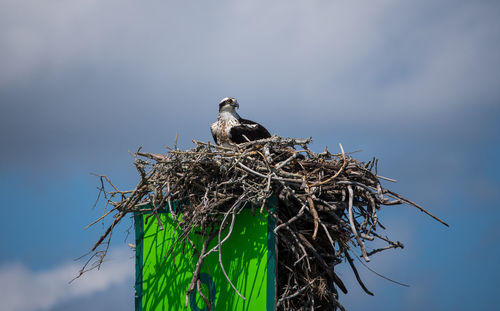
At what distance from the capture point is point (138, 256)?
8.01 m

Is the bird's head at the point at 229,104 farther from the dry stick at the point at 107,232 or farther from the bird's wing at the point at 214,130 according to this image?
the dry stick at the point at 107,232

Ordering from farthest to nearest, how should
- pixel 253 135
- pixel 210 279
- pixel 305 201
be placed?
pixel 253 135 < pixel 210 279 < pixel 305 201

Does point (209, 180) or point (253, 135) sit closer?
point (209, 180)

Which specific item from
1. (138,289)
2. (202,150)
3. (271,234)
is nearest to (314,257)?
(271,234)

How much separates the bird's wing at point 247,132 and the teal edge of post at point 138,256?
70.4 inches

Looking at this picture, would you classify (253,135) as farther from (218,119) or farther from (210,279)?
(210,279)

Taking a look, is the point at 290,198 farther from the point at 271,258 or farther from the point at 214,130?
the point at 214,130

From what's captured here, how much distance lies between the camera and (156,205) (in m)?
7.78

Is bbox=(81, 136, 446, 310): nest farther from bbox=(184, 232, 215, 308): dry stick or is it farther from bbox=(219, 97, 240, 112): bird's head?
bbox=(219, 97, 240, 112): bird's head

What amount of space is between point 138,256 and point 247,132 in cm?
234

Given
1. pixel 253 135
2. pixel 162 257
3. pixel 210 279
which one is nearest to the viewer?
pixel 210 279

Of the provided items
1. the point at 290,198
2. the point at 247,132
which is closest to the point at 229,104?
the point at 247,132

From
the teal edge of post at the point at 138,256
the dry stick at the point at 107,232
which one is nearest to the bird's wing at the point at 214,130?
the teal edge of post at the point at 138,256

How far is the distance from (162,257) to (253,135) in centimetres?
219
